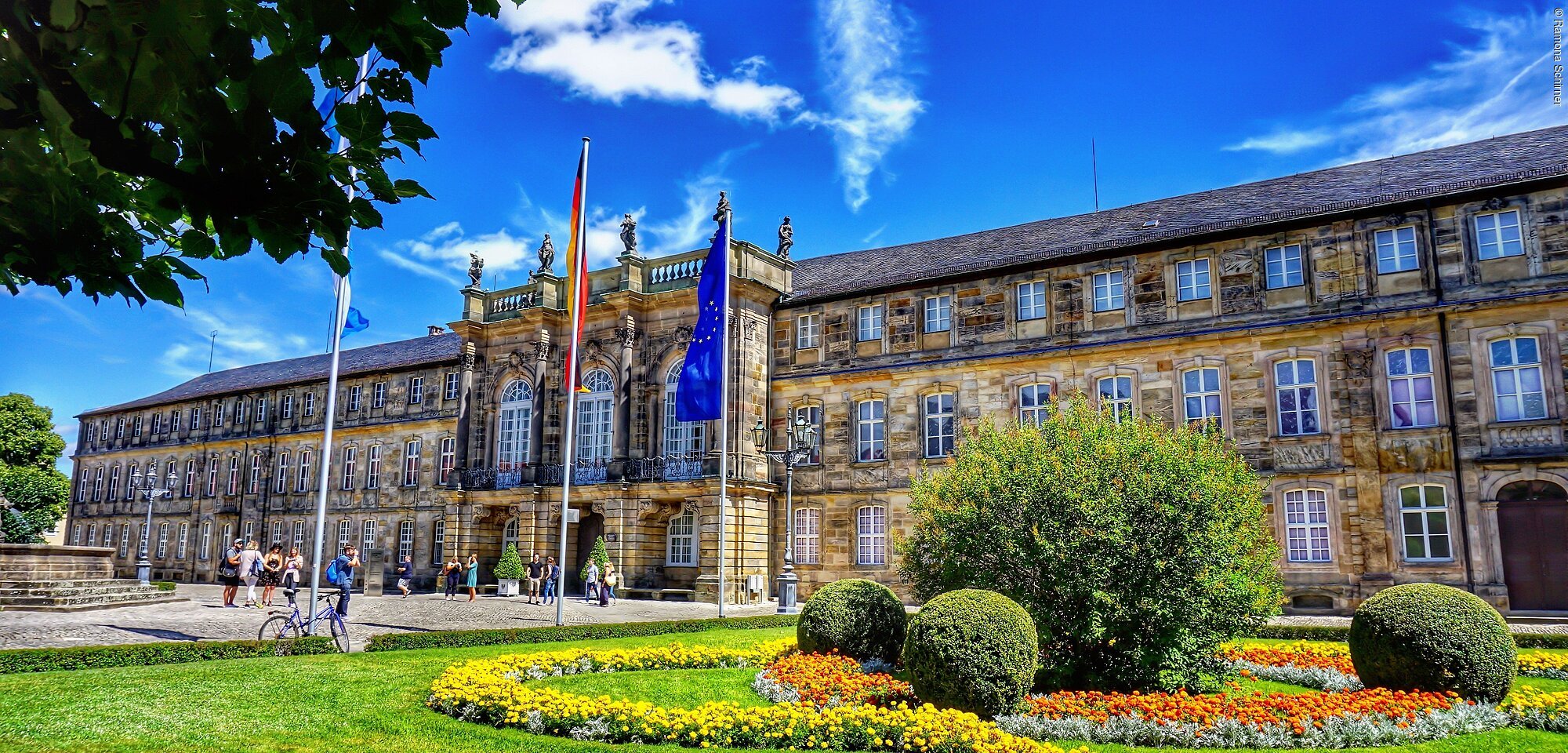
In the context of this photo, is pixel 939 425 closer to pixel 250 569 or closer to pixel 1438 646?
pixel 1438 646

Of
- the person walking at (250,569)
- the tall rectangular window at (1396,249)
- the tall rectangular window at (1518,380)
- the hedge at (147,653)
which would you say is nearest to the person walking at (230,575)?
the person walking at (250,569)

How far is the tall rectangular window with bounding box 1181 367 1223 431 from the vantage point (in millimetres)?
28469

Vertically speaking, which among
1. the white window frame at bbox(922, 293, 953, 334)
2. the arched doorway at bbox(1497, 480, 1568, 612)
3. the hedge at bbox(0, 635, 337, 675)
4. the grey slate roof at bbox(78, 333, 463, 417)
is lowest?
the hedge at bbox(0, 635, 337, 675)

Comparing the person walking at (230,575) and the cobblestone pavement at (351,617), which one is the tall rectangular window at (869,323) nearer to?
the cobblestone pavement at (351,617)

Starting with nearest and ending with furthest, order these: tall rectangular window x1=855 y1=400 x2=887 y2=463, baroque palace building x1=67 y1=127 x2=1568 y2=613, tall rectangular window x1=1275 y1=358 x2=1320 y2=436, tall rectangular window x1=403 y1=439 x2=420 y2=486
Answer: baroque palace building x1=67 y1=127 x2=1568 y2=613 < tall rectangular window x1=1275 y1=358 x2=1320 y2=436 < tall rectangular window x1=855 y1=400 x2=887 y2=463 < tall rectangular window x1=403 y1=439 x2=420 y2=486

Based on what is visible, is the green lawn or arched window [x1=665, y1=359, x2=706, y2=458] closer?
the green lawn

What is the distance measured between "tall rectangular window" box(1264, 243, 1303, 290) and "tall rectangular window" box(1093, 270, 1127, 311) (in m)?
3.93

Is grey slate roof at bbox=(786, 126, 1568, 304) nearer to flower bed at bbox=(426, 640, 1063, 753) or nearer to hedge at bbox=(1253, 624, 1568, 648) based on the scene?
hedge at bbox=(1253, 624, 1568, 648)

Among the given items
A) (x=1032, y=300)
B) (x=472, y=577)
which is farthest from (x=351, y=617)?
(x=1032, y=300)

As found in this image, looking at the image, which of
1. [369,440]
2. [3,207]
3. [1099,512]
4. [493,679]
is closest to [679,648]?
[493,679]

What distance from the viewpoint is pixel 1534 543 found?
2388cm

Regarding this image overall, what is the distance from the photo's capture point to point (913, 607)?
99.0 feet

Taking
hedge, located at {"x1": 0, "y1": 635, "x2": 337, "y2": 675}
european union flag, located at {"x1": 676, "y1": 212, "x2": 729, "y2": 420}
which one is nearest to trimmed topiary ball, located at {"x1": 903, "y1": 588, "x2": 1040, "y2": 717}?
hedge, located at {"x1": 0, "y1": 635, "x2": 337, "y2": 675}

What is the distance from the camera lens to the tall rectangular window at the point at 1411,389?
2552cm
